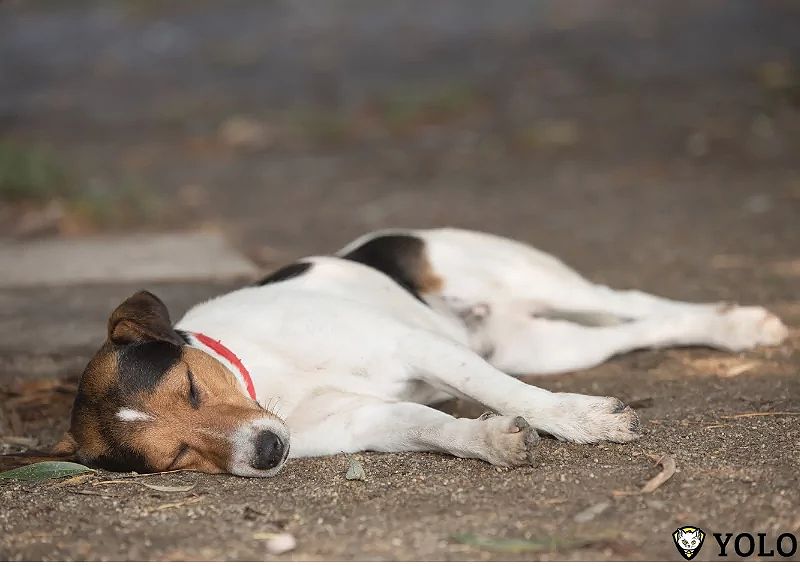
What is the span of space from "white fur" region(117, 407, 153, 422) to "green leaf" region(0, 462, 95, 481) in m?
0.26

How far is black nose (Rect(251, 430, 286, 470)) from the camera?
4.19 m

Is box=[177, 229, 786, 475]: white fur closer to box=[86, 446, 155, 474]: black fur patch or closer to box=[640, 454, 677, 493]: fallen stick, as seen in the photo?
box=[640, 454, 677, 493]: fallen stick

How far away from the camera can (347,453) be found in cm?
457

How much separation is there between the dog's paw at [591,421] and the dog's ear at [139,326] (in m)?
1.47

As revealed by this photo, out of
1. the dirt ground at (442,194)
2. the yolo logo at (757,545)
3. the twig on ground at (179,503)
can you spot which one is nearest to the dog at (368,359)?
the dirt ground at (442,194)

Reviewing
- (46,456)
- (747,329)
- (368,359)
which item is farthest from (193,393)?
(747,329)

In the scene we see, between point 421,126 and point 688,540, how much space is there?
10530 millimetres

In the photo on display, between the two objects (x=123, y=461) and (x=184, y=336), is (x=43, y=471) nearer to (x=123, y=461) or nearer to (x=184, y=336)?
(x=123, y=461)

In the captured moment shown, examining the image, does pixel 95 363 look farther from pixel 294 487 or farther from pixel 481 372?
pixel 481 372

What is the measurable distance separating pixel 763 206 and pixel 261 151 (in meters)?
5.97

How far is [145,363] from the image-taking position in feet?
14.5

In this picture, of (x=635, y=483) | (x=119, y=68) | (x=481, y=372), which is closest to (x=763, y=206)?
(x=481, y=372)

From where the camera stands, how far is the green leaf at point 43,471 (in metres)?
4.36

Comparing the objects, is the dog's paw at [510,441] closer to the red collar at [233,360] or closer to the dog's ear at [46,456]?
the red collar at [233,360]
